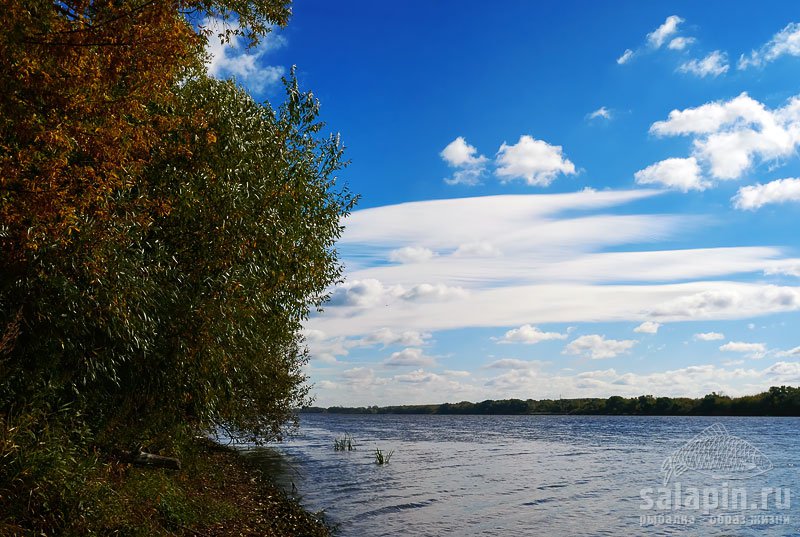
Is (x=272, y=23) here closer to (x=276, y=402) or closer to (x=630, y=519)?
(x=630, y=519)

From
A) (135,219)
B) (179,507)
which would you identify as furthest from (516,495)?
(135,219)

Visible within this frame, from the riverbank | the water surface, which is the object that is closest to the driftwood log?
the riverbank

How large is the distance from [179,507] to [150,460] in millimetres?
4185

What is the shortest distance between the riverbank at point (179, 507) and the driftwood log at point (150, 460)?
32 cm

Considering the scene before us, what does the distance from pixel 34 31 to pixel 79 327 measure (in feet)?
18.1

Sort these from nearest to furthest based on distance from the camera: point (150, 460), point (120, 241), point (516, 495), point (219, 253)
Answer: point (120, 241) → point (219, 253) → point (150, 460) → point (516, 495)

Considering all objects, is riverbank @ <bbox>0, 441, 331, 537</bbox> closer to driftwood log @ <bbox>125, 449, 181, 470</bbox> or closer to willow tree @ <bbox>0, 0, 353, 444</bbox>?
driftwood log @ <bbox>125, 449, 181, 470</bbox>

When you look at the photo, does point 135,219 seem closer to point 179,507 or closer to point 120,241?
point 120,241

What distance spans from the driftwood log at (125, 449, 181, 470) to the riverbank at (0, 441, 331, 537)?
32cm


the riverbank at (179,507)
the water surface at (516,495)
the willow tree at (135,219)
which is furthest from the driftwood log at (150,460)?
the water surface at (516,495)

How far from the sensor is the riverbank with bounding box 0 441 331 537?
35.0ft

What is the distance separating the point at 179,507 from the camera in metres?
14.2

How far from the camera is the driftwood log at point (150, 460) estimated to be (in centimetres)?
1662

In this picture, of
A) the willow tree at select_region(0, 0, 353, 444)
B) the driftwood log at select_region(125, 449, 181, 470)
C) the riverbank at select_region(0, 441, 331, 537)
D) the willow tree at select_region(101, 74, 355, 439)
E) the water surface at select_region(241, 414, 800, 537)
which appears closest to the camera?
the willow tree at select_region(0, 0, 353, 444)
